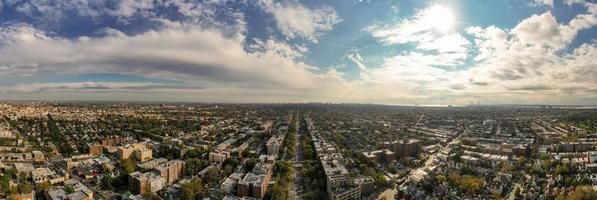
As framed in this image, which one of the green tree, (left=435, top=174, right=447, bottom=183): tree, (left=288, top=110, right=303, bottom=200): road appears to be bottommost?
(left=288, top=110, right=303, bottom=200): road

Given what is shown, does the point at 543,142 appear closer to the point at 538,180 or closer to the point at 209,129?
the point at 538,180

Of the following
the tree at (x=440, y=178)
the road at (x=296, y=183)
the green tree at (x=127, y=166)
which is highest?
the tree at (x=440, y=178)

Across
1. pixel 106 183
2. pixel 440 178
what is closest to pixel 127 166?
pixel 106 183

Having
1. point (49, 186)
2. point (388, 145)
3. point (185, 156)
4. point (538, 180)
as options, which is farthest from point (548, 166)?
point (49, 186)

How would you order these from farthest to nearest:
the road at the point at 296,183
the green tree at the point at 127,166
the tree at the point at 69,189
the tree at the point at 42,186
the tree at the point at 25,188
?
the green tree at the point at 127,166, the tree at the point at 42,186, the road at the point at 296,183, the tree at the point at 69,189, the tree at the point at 25,188

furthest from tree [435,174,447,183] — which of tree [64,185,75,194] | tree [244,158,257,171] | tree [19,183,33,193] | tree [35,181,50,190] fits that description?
tree [19,183,33,193]

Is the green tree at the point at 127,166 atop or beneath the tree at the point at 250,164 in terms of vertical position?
beneath

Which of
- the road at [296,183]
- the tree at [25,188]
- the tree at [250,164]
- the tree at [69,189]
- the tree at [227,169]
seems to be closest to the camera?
the tree at [25,188]

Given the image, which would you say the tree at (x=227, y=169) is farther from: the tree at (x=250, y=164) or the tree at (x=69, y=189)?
the tree at (x=69, y=189)

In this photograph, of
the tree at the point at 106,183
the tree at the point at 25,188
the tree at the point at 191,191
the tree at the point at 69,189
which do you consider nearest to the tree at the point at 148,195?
the tree at the point at 191,191

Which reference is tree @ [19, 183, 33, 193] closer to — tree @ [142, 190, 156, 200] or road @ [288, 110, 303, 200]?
tree @ [142, 190, 156, 200]

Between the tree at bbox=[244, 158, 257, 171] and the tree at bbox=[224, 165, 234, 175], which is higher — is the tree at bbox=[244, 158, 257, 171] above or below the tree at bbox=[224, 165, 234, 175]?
above
